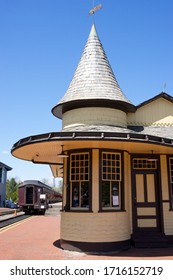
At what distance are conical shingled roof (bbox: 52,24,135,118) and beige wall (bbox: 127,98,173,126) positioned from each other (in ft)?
1.39

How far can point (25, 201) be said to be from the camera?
31.4 meters

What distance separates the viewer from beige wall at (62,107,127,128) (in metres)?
9.72

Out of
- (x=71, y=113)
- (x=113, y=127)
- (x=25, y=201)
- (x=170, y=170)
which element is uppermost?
(x=71, y=113)

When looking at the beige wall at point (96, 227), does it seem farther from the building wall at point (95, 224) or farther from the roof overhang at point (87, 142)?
the roof overhang at point (87, 142)

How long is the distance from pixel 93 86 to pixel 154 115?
111 inches

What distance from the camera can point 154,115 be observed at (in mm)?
11133

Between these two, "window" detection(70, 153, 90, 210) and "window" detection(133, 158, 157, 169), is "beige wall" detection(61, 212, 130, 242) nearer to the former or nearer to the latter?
"window" detection(70, 153, 90, 210)

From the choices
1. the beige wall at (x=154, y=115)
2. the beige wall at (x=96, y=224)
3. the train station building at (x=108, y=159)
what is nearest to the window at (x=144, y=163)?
the train station building at (x=108, y=159)

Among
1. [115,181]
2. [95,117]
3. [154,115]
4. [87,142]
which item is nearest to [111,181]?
[115,181]

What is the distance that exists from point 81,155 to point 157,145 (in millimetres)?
2429

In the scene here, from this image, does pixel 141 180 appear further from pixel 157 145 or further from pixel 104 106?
pixel 104 106

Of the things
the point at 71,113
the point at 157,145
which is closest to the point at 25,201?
the point at 71,113

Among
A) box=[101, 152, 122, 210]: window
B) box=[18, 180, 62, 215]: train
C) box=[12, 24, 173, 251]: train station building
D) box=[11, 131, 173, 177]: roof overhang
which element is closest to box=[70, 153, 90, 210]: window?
box=[12, 24, 173, 251]: train station building

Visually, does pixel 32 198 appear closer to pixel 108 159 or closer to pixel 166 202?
pixel 166 202
